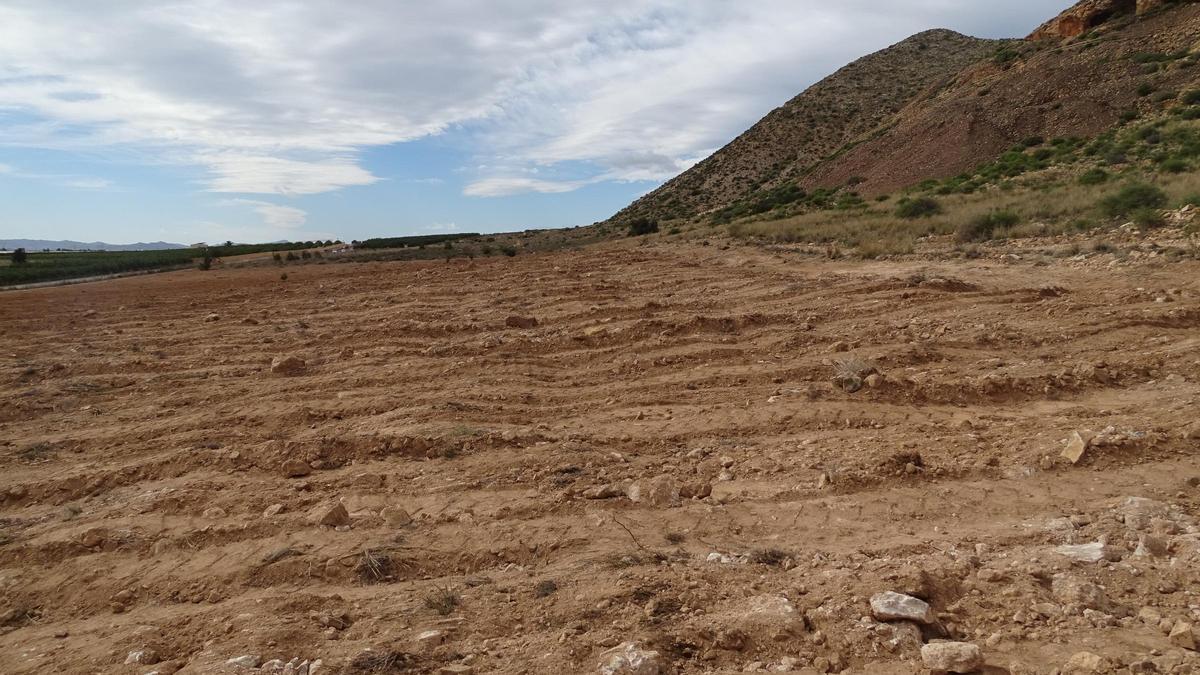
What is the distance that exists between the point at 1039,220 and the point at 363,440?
13.3 metres

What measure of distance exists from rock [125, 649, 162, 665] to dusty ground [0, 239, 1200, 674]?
0.01 meters

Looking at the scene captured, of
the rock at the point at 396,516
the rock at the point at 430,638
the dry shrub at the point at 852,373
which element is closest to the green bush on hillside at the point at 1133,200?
the dry shrub at the point at 852,373

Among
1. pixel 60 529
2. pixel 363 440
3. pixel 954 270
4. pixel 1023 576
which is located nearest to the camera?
pixel 1023 576

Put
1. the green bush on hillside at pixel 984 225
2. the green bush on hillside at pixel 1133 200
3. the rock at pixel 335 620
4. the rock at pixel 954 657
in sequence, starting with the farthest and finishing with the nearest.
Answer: the green bush on hillside at pixel 984 225 < the green bush on hillside at pixel 1133 200 < the rock at pixel 335 620 < the rock at pixel 954 657

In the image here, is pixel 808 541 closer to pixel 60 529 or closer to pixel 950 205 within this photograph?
pixel 60 529

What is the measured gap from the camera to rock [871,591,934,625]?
9.29ft

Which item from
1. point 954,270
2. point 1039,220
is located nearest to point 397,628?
point 954,270

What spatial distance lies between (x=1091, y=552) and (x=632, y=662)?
2.23 meters

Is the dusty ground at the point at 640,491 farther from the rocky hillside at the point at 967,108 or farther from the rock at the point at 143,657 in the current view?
the rocky hillside at the point at 967,108

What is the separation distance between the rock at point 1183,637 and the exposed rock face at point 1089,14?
43.1m

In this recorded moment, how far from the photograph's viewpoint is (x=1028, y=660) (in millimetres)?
2598

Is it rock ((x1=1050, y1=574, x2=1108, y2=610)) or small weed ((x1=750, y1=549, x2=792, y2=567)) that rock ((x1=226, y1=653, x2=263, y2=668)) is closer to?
small weed ((x1=750, y1=549, x2=792, y2=567))

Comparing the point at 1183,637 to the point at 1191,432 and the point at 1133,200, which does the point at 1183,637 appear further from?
the point at 1133,200

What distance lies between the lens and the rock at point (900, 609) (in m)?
2.83
